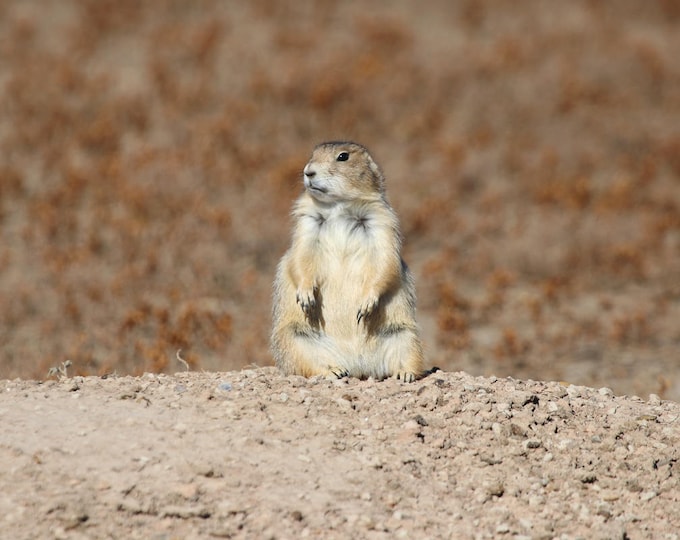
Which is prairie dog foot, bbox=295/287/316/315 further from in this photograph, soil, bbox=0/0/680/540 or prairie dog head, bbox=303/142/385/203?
prairie dog head, bbox=303/142/385/203

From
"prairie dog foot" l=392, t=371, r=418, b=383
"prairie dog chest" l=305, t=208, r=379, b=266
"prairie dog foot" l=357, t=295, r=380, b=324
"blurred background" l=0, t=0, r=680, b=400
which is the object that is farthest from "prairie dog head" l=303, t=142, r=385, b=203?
"blurred background" l=0, t=0, r=680, b=400

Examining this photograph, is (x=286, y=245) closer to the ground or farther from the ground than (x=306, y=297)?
farther from the ground

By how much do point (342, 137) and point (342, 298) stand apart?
29.5 ft

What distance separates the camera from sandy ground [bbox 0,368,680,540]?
509cm

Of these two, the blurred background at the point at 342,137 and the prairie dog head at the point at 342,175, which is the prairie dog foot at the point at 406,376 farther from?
the blurred background at the point at 342,137

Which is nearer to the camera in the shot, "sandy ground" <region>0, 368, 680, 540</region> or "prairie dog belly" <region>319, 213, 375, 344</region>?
"sandy ground" <region>0, 368, 680, 540</region>

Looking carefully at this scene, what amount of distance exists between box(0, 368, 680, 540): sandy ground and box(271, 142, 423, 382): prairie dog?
0.24 metres

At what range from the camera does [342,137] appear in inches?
615

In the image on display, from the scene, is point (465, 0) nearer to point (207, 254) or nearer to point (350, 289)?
point (207, 254)

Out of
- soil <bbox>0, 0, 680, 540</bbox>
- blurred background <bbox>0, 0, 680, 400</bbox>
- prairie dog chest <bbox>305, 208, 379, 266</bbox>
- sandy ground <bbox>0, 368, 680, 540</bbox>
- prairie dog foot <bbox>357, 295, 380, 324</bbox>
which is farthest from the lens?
blurred background <bbox>0, 0, 680, 400</bbox>

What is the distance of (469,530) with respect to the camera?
5215 millimetres

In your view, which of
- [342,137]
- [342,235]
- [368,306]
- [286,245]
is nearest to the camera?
[368,306]

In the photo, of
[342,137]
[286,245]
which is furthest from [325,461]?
[342,137]

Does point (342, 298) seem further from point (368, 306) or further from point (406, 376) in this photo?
point (406, 376)
